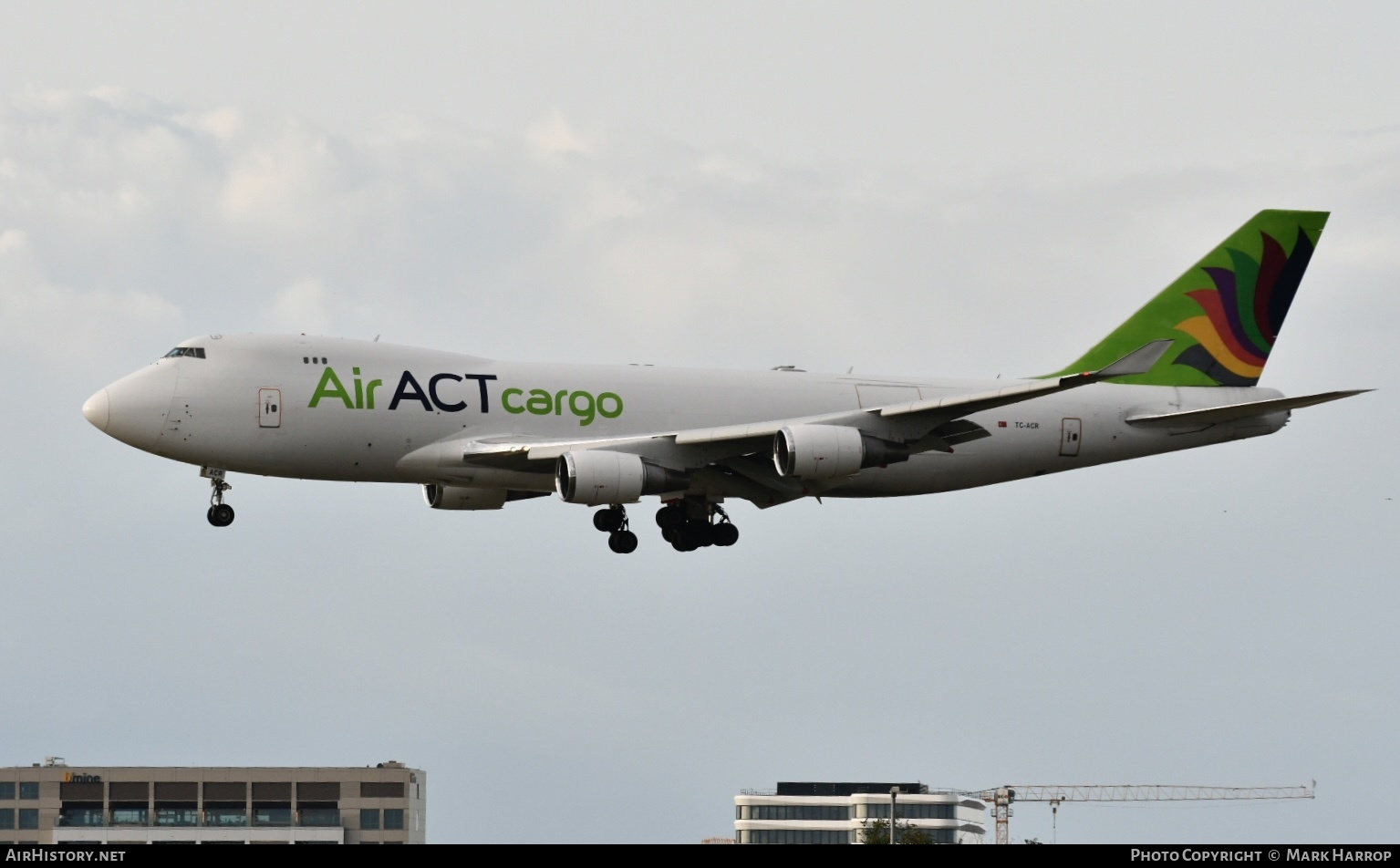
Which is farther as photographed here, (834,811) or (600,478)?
(834,811)

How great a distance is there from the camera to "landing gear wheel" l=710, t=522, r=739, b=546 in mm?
61719

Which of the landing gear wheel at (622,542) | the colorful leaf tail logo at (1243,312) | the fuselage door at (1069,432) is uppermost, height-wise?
the colorful leaf tail logo at (1243,312)

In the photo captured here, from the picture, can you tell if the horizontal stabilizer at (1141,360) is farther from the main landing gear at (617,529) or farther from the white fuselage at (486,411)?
the main landing gear at (617,529)

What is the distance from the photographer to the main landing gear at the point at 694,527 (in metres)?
61.6

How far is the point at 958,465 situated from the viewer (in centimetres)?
6062

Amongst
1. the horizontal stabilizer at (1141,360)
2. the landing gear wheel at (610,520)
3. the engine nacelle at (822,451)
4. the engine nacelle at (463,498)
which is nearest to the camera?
the horizontal stabilizer at (1141,360)

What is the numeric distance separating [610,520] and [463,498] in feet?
15.0

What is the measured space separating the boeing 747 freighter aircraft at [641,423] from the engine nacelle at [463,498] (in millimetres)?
72

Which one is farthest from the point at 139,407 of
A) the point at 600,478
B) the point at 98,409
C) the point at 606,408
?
the point at 606,408

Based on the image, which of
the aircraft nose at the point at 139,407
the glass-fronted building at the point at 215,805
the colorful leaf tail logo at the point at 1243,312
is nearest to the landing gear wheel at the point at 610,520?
the aircraft nose at the point at 139,407

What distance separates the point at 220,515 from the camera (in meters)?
55.5

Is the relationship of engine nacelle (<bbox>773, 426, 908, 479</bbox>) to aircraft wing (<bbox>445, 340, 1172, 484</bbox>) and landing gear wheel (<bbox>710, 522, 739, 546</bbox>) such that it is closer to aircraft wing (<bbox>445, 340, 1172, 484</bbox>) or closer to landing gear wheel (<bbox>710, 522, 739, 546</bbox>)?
aircraft wing (<bbox>445, 340, 1172, 484</bbox>)

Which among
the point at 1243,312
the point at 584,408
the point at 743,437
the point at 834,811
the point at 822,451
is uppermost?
the point at 1243,312

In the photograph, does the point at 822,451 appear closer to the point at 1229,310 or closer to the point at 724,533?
the point at 724,533
